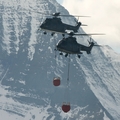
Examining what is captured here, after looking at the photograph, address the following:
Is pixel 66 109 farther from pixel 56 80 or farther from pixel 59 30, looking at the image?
pixel 59 30

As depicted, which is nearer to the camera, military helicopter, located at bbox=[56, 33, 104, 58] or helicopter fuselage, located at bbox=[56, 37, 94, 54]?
military helicopter, located at bbox=[56, 33, 104, 58]

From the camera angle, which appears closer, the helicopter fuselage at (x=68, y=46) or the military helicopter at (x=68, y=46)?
the military helicopter at (x=68, y=46)

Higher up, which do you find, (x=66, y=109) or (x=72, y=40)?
(x=72, y=40)

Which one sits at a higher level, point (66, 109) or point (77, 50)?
point (77, 50)

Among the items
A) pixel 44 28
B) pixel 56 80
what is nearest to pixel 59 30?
pixel 44 28

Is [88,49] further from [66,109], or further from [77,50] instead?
[66,109]

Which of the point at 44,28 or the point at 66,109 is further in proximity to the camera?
the point at 44,28

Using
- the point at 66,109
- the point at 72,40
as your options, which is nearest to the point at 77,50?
the point at 72,40
